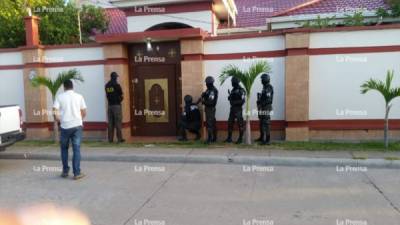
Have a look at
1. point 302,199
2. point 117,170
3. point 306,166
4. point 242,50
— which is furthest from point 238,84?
point 302,199

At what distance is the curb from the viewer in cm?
798

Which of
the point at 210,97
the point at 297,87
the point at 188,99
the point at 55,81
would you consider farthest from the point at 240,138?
the point at 55,81

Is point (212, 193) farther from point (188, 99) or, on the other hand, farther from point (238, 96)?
point (188, 99)

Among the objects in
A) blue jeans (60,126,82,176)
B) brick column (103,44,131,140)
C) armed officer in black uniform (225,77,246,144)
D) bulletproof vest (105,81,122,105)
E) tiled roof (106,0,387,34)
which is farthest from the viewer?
tiled roof (106,0,387,34)

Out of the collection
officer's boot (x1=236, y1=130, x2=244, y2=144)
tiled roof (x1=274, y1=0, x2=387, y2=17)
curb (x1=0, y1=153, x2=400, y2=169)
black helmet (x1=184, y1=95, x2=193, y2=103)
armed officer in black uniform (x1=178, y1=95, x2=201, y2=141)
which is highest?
tiled roof (x1=274, y1=0, x2=387, y2=17)

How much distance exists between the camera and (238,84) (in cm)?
999

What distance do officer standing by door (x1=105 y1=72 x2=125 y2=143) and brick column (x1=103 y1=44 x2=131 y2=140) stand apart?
18.8 inches

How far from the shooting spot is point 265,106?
1002 centimetres

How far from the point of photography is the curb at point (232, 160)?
7980 mm

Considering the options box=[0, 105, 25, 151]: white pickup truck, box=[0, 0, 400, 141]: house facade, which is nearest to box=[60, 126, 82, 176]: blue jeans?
box=[0, 105, 25, 151]: white pickup truck

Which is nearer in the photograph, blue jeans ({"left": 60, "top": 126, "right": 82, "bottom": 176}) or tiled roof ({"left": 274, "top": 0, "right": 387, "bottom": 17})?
blue jeans ({"left": 60, "top": 126, "right": 82, "bottom": 176})

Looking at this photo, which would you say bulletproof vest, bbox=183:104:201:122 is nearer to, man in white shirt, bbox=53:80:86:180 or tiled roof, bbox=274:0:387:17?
man in white shirt, bbox=53:80:86:180

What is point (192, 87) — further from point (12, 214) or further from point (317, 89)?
point (12, 214)

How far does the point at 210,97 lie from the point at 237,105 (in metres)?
0.75
